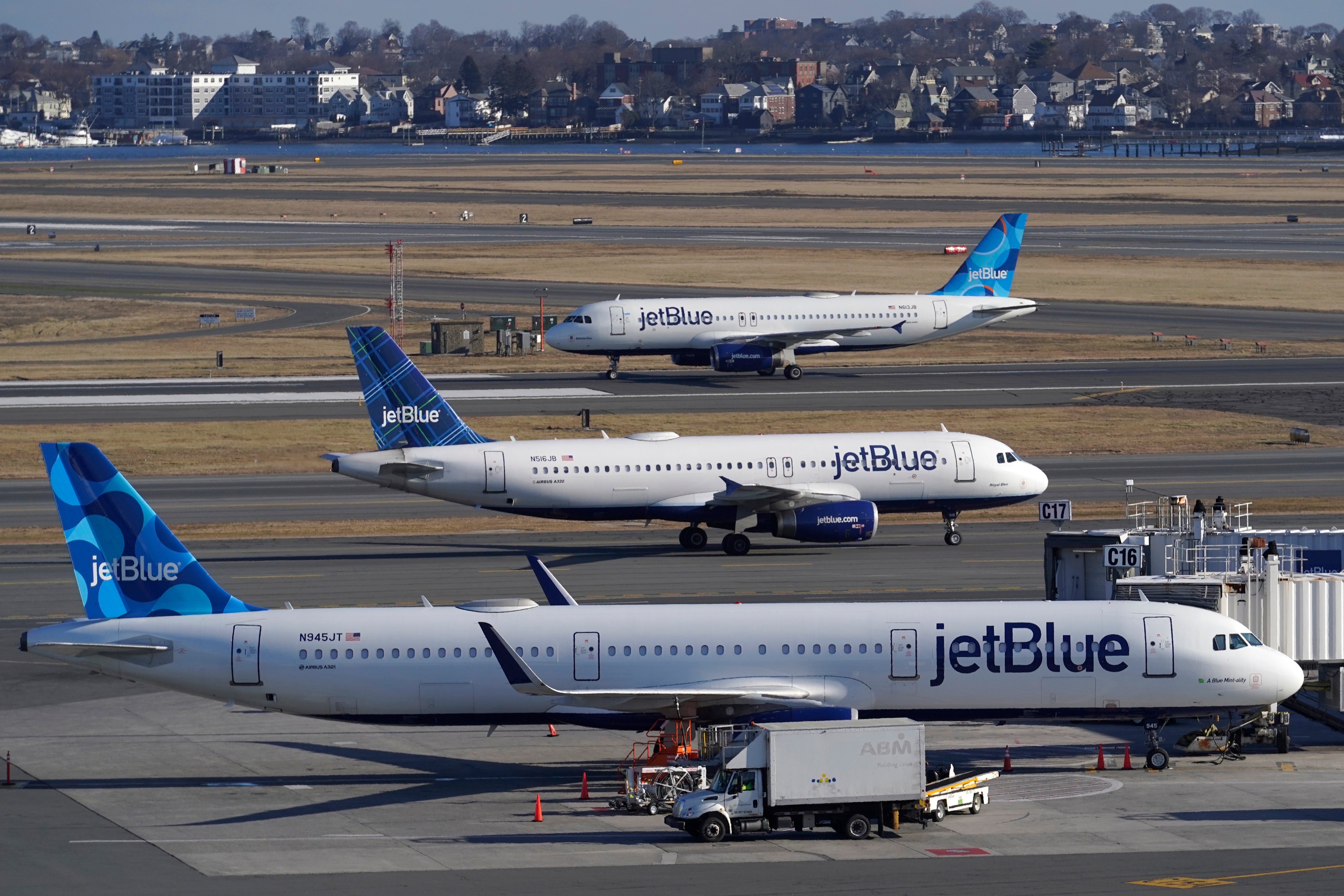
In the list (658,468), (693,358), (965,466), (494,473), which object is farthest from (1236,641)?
(693,358)

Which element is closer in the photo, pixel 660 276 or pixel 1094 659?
pixel 1094 659

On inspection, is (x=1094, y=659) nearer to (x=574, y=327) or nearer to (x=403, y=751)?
(x=403, y=751)

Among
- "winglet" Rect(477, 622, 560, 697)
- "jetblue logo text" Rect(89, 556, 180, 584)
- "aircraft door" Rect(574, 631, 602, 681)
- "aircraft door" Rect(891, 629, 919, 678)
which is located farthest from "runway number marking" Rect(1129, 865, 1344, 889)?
"jetblue logo text" Rect(89, 556, 180, 584)

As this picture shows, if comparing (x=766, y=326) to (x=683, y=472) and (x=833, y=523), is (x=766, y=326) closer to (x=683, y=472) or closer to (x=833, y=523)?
(x=683, y=472)

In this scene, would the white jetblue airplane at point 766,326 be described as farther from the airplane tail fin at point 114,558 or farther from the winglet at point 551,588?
the airplane tail fin at point 114,558

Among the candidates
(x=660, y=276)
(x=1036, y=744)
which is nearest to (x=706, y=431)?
(x=1036, y=744)

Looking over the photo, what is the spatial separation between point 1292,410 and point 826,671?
6252 centimetres

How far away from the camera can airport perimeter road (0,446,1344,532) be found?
72.8 m

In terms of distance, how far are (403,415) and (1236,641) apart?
33699mm

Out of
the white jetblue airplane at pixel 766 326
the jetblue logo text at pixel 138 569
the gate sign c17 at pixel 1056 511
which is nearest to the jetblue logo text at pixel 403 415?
the gate sign c17 at pixel 1056 511

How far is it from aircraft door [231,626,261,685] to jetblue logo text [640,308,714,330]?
6978 cm

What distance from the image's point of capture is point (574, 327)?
107938 mm

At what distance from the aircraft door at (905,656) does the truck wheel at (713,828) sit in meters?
5.93

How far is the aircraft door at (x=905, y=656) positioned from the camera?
38.9 meters
